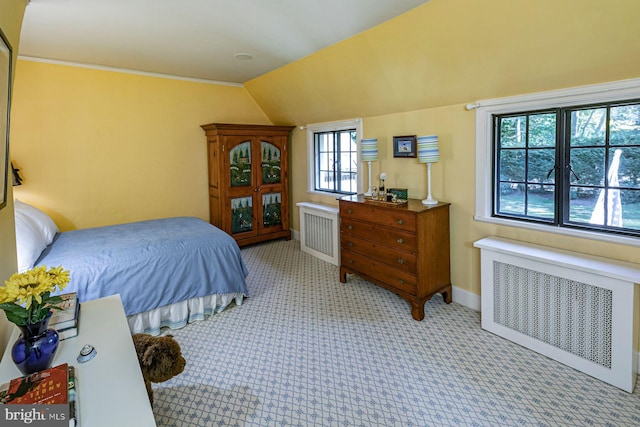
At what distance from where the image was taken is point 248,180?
4953 mm

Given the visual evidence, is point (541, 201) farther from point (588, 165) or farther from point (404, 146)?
point (404, 146)

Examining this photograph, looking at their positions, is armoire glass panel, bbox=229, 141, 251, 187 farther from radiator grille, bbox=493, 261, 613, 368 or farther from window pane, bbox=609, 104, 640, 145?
window pane, bbox=609, 104, 640, 145

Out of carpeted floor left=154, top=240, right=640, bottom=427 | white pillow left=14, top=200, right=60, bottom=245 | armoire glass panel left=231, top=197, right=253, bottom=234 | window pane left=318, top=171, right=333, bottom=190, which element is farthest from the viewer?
window pane left=318, top=171, right=333, bottom=190

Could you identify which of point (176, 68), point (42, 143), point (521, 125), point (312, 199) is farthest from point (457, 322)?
point (42, 143)

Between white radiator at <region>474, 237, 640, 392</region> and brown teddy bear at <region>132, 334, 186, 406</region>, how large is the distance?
7.38ft

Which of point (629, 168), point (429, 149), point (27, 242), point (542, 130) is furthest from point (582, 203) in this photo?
point (27, 242)

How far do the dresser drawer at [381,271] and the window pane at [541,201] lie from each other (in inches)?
42.7

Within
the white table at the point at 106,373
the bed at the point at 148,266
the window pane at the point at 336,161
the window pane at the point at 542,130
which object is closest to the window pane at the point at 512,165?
the window pane at the point at 542,130

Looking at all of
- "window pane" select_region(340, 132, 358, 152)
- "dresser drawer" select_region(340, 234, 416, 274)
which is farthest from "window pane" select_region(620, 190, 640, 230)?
"window pane" select_region(340, 132, 358, 152)

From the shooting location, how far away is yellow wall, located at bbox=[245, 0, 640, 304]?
2086 millimetres

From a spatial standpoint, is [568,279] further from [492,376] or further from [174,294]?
[174,294]

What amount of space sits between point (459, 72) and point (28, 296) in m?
3.00

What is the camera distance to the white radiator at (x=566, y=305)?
205cm

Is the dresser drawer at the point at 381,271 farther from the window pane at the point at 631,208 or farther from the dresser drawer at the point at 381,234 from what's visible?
the window pane at the point at 631,208
